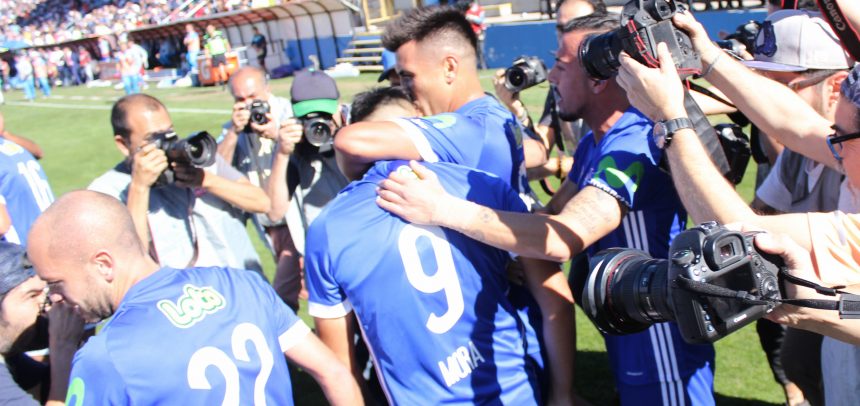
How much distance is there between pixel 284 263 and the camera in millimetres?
4703

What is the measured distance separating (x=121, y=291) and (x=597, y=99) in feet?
5.68

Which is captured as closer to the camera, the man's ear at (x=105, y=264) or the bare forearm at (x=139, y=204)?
the man's ear at (x=105, y=264)

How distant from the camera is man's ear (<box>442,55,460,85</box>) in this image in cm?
305

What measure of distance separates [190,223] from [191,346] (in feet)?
6.05

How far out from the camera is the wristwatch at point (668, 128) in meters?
2.11

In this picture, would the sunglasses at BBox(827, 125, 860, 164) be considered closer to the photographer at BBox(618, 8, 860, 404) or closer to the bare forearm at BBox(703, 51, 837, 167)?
the photographer at BBox(618, 8, 860, 404)

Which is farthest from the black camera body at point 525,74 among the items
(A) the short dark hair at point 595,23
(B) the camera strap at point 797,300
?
(B) the camera strap at point 797,300

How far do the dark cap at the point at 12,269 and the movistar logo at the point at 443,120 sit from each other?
1.58 m

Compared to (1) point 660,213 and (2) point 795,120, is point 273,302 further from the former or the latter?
(2) point 795,120

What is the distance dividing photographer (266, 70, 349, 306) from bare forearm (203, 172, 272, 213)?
0.17 metres

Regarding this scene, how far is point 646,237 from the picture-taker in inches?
101

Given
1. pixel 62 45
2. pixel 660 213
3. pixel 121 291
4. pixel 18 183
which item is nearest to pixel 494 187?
pixel 660 213

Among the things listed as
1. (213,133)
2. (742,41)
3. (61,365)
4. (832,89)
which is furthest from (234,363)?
(213,133)

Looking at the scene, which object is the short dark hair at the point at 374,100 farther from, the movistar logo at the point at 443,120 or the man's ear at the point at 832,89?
the man's ear at the point at 832,89
